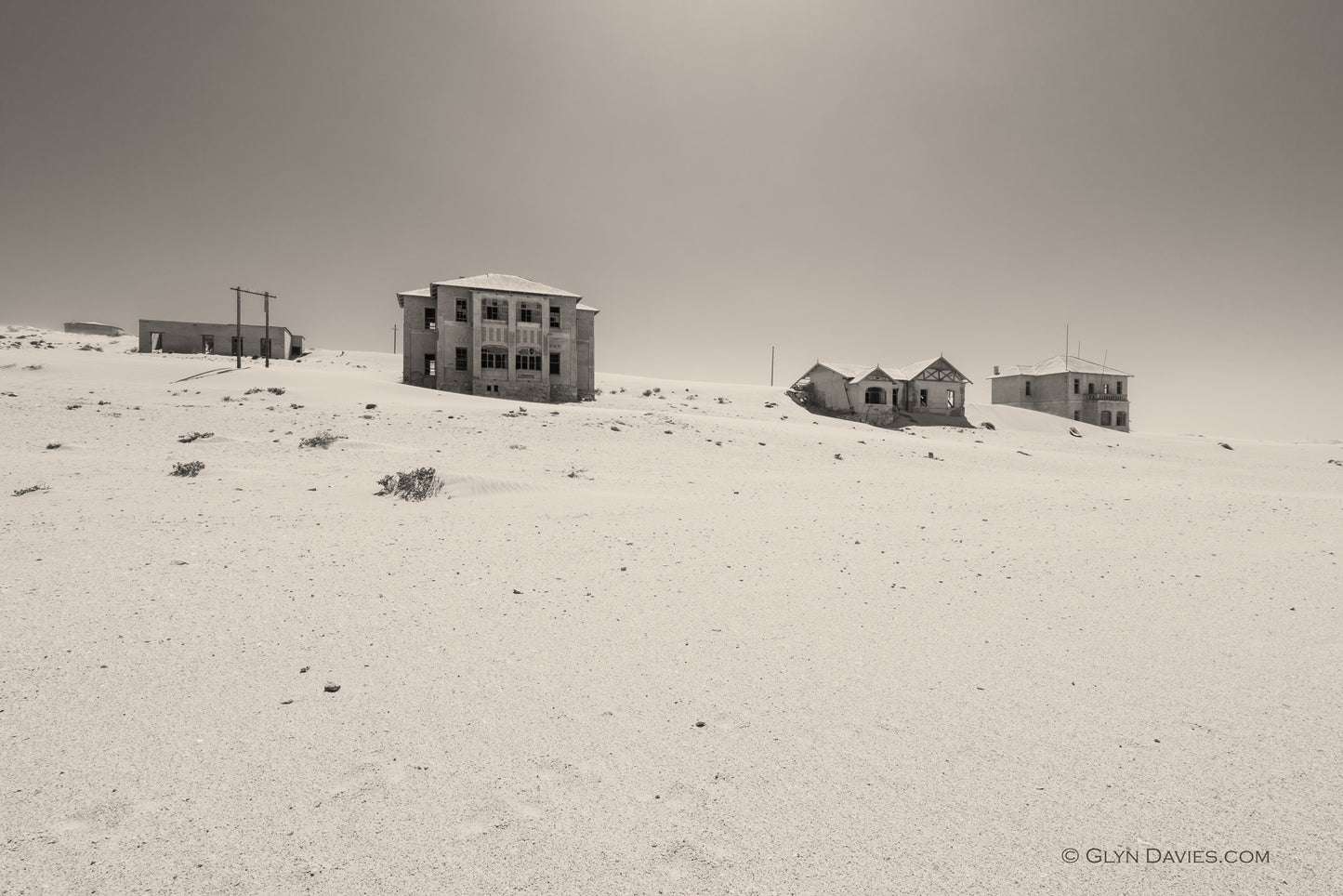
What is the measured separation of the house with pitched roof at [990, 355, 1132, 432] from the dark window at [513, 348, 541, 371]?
→ 175 feet

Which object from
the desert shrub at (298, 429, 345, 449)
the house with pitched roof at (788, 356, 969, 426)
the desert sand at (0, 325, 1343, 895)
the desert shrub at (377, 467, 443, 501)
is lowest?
the desert sand at (0, 325, 1343, 895)

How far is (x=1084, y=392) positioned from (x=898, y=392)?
24.8m

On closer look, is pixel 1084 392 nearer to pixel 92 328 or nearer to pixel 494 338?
pixel 494 338

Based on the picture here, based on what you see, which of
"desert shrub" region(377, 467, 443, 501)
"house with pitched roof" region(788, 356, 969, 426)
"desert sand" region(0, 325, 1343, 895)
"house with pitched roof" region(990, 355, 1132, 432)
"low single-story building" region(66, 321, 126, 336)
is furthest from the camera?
"low single-story building" region(66, 321, 126, 336)

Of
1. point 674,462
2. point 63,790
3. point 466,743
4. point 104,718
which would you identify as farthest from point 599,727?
point 674,462

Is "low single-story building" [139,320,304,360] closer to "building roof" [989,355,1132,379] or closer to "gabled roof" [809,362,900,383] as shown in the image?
"gabled roof" [809,362,900,383]

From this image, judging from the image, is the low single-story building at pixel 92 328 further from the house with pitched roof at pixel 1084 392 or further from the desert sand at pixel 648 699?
the house with pitched roof at pixel 1084 392


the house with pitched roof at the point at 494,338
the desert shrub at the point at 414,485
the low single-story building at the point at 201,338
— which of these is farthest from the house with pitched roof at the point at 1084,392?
the low single-story building at the point at 201,338

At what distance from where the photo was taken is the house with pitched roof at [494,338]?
126 feet

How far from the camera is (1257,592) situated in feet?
23.3

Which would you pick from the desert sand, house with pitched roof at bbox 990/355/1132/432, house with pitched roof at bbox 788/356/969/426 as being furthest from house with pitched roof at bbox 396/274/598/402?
house with pitched roof at bbox 990/355/1132/432

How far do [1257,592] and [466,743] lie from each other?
9222mm

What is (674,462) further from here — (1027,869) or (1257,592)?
(1027,869)

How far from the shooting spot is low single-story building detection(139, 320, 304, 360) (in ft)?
166
